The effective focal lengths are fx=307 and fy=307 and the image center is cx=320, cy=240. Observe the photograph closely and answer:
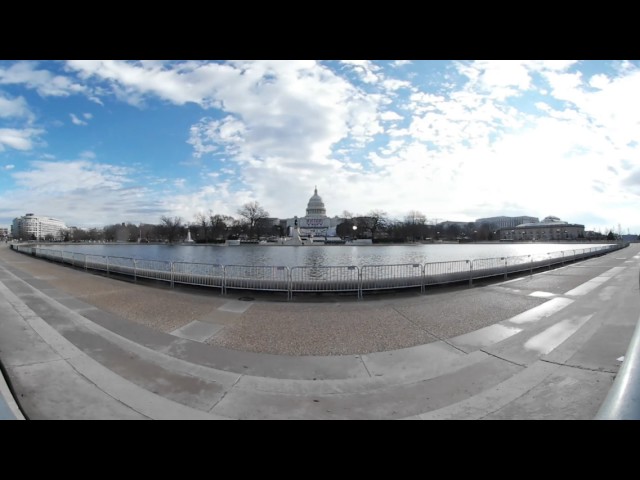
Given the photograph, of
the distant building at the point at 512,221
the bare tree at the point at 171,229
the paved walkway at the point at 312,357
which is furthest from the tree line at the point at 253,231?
the paved walkway at the point at 312,357

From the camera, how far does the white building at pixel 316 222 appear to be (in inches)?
4926

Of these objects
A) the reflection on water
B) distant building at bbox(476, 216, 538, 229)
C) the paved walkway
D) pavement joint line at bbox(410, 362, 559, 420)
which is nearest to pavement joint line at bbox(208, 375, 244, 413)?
the paved walkway

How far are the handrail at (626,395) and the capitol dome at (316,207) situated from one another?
135 m

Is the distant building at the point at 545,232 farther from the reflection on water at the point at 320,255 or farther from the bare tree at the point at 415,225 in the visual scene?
the reflection on water at the point at 320,255

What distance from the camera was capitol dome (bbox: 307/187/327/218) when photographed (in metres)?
138

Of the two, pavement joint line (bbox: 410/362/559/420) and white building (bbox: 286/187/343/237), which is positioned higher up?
white building (bbox: 286/187/343/237)

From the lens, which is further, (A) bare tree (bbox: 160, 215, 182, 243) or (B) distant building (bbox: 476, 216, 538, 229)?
(B) distant building (bbox: 476, 216, 538, 229)

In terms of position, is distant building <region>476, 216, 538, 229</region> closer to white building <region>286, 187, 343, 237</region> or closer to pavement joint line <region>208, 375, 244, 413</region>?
white building <region>286, 187, 343, 237</region>

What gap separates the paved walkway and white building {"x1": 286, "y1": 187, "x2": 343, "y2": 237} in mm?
113029

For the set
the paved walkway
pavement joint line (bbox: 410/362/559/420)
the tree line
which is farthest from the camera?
the tree line

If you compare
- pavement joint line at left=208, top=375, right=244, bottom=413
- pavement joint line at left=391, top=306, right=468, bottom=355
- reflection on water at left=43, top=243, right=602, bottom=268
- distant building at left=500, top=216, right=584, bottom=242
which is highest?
distant building at left=500, top=216, right=584, bottom=242

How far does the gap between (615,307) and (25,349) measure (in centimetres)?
1338

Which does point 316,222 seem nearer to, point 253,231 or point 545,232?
point 253,231

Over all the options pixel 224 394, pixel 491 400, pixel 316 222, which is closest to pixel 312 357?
pixel 224 394
